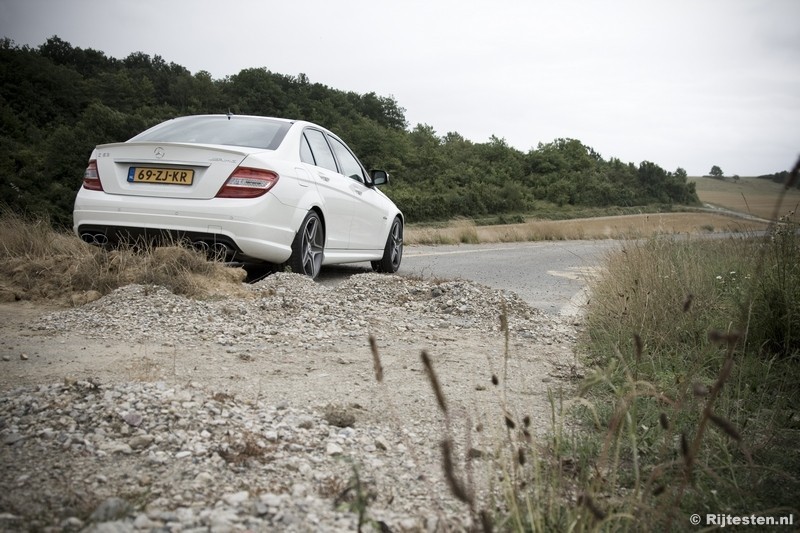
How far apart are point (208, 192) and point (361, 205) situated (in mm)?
2755

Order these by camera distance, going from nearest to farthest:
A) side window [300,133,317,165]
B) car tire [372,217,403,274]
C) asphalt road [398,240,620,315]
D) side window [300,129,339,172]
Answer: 1. side window [300,133,317,165]
2. side window [300,129,339,172]
3. asphalt road [398,240,620,315]
4. car tire [372,217,403,274]

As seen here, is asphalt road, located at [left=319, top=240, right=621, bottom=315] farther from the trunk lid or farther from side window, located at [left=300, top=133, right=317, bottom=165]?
the trunk lid

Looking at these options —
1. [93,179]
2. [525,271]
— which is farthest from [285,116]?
[93,179]

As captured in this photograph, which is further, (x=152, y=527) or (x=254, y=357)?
(x=254, y=357)

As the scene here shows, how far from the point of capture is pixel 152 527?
193 centimetres

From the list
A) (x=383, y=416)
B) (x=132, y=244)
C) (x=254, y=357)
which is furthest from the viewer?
(x=132, y=244)

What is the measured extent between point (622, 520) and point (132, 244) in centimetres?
558

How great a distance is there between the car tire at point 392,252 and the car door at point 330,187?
1.41 metres

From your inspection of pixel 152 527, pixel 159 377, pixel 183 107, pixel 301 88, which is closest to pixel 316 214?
pixel 159 377

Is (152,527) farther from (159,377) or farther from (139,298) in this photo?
(139,298)

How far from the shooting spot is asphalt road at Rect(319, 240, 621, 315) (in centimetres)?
838

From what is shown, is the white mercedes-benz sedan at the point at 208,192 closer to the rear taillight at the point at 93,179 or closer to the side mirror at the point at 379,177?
the rear taillight at the point at 93,179

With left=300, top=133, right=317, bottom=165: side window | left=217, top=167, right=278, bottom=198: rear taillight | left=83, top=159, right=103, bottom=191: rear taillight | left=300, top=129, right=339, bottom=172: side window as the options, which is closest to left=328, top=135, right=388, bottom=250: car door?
left=300, top=129, right=339, bottom=172: side window

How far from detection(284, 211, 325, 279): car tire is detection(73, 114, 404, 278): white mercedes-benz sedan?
1 centimetres
